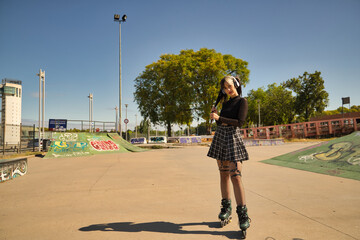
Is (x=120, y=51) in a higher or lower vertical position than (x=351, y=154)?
higher

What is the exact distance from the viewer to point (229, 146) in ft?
7.96

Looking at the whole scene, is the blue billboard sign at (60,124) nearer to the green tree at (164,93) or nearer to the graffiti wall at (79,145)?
the green tree at (164,93)

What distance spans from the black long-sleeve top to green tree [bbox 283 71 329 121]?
44.3 meters

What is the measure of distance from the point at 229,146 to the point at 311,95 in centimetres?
4496

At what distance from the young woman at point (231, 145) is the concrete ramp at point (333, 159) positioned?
13.4 ft

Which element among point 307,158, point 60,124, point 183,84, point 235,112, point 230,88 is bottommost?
point 307,158

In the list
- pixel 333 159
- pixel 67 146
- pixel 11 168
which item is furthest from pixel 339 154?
pixel 67 146

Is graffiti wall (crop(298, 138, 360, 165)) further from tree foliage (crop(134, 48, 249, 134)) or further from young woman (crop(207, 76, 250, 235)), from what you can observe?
tree foliage (crop(134, 48, 249, 134))

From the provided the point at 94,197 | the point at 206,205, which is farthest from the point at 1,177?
the point at 206,205

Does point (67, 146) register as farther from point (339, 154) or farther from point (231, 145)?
point (339, 154)

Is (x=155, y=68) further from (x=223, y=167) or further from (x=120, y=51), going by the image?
(x=223, y=167)

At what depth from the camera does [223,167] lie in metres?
2.53

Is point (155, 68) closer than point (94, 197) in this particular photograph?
No

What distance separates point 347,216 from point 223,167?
1.72m
